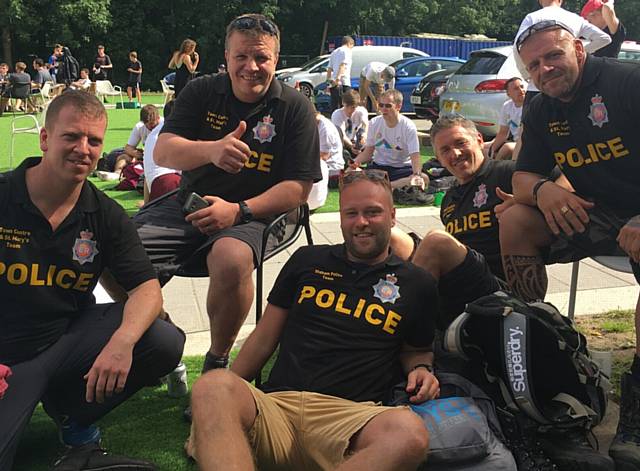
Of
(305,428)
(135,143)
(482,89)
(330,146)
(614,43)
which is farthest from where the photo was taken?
(482,89)

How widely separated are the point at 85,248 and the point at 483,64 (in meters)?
9.48

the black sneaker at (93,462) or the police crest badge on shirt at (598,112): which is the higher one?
the police crest badge on shirt at (598,112)

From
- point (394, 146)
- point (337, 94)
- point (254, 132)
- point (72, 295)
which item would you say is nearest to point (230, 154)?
point (254, 132)

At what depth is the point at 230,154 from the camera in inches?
115

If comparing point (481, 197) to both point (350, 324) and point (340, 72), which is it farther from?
point (340, 72)

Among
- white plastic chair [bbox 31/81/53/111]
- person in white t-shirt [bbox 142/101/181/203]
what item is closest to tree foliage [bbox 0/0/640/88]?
white plastic chair [bbox 31/81/53/111]

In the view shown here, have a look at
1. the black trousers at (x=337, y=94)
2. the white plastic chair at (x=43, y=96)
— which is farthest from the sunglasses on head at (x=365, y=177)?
the white plastic chair at (x=43, y=96)

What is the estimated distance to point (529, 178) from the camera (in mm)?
2984

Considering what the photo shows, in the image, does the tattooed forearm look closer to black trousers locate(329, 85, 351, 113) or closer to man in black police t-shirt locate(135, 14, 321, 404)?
man in black police t-shirt locate(135, 14, 321, 404)

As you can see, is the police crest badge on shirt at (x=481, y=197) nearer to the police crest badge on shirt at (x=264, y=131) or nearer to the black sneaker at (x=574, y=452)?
the police crest badge on shirt at (x=264, y=131)

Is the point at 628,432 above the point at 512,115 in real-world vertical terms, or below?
below

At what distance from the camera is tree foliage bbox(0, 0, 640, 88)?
29.6 metres

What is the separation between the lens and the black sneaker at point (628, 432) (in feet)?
7.61

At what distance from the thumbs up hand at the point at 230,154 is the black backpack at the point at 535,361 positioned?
1273mm
